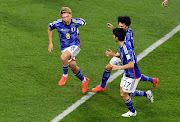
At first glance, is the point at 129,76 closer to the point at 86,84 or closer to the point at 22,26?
the point at 86,84

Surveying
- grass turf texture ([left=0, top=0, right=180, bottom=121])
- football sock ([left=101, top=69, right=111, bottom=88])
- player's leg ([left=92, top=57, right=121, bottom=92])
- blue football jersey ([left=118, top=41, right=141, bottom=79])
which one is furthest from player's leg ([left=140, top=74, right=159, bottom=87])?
blue football jersey ([left=118, top=41, right=141, bottom=79])

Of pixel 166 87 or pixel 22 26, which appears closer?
pixel 166 87

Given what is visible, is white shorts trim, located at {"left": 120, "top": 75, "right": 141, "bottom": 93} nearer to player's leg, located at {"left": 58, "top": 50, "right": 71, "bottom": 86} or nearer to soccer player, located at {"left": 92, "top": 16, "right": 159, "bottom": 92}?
soccer player, located at {"left": 92, "top": 16, "right": 159, "bottom": 92}

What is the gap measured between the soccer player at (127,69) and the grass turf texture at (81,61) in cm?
42

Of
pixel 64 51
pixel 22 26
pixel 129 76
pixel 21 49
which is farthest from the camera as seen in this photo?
pixel 22 26

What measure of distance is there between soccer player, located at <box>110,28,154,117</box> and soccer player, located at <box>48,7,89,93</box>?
144 centimetres

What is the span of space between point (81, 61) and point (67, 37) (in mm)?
1829

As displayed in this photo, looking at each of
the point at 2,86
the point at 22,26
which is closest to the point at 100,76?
the point at 2,86

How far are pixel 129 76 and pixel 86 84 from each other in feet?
5.47

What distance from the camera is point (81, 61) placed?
11766 millimetres

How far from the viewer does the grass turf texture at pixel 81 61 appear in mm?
9383

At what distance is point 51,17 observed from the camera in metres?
14.4

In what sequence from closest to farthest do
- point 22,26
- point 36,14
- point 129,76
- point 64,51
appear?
point 129,76, point 64,51, point 22,26, point 36,14

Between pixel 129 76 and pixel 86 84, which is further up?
pixel 129 76
